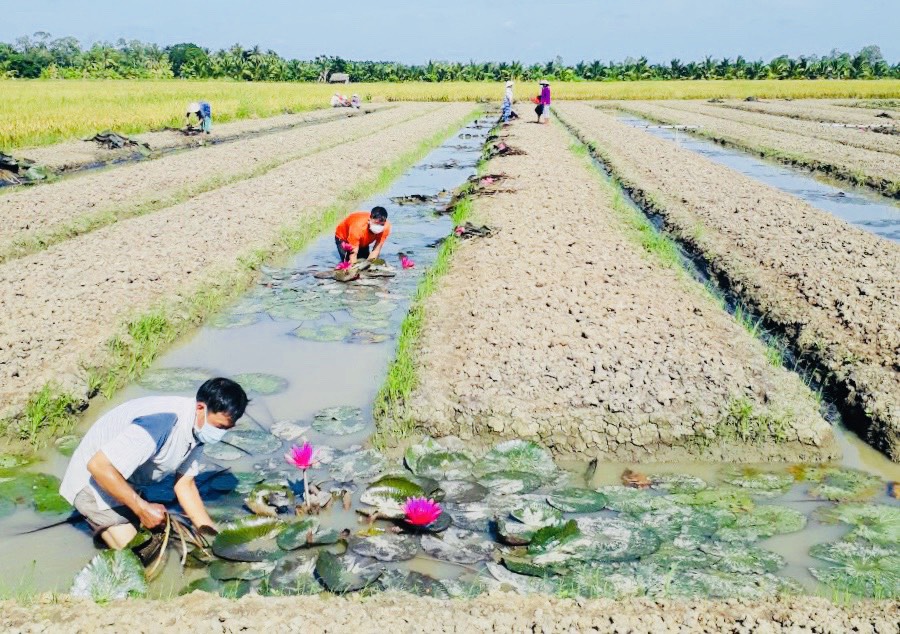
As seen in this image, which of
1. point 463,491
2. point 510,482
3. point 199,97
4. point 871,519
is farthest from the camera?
point 199,97

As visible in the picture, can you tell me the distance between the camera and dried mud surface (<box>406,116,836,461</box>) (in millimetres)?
4836

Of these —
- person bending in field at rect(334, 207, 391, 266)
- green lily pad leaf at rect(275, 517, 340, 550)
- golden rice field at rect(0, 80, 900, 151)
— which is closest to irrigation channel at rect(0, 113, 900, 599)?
green lily pad leaf at rect(275, 517, 340, 550)

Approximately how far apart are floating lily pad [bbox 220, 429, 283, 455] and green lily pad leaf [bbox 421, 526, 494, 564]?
4.44ft

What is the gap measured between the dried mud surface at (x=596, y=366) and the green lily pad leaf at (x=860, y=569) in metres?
1.05

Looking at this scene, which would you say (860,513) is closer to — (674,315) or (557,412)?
(557,412)

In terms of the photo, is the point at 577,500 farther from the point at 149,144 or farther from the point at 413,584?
the point at 149,144

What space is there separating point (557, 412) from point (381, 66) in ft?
221

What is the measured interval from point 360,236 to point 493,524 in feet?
16.2

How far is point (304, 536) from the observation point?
364 cm

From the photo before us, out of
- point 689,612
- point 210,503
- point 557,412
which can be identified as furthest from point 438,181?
point 689,612

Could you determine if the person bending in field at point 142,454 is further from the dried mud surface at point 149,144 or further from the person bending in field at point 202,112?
the person bending in field at point 202,112

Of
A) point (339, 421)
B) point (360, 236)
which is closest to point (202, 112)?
point (360, 236)

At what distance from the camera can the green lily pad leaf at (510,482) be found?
4.20 meters

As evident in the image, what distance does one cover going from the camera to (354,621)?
2979mm
